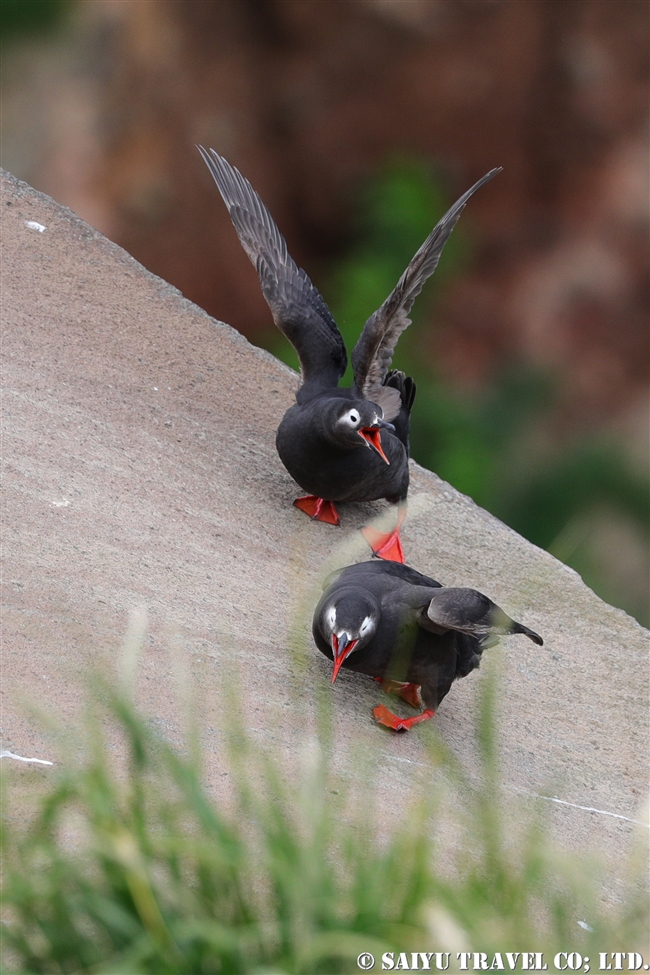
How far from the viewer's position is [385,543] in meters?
5.78

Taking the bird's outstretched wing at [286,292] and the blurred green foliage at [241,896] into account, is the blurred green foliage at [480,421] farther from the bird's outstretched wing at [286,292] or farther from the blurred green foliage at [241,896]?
the blurred green foliage at [241,896]

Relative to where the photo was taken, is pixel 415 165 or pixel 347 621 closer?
pixel 347 621

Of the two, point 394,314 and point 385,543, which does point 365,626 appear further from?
point 394,314

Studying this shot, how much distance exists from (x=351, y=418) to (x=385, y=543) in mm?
724

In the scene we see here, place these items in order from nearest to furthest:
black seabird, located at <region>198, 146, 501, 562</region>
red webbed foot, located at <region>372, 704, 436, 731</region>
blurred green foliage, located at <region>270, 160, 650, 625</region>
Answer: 1. red webbed foot, located at <region>372, 704, 436, 731</region>
2. black seabird, located at <region>198, 146, 501, 562</region>
3. blurred green foliage, located at <region>270, 160, 650, 625</region>

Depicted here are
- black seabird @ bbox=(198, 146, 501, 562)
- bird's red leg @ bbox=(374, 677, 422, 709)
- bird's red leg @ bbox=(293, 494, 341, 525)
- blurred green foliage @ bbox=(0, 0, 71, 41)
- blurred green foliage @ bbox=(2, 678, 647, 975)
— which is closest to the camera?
blurred green foliage @ bbox=(2, 678, 647, 975)

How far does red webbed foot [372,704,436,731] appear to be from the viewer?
438 cm

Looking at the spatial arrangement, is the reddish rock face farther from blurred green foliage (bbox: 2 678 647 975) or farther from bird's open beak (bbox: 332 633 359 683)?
blurred green foliage (bbox: 2 678 647 975)

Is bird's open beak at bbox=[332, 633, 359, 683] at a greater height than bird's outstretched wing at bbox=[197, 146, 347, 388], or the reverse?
bird's open beak at bbox=[332, 633, 359, 683]

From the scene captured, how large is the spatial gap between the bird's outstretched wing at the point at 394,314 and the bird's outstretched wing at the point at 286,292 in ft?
0.60

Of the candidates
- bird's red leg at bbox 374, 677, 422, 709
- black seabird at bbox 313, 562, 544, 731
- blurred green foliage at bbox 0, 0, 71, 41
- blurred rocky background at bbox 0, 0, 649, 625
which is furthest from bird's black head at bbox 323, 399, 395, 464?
blurred green foliage at bbox 0, 0, 71, 41

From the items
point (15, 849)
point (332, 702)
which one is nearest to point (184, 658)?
point (332, 702)

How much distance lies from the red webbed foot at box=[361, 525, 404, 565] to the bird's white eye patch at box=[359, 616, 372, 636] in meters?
1.42

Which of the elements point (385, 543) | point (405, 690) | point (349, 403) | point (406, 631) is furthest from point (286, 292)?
point (406, 631)
